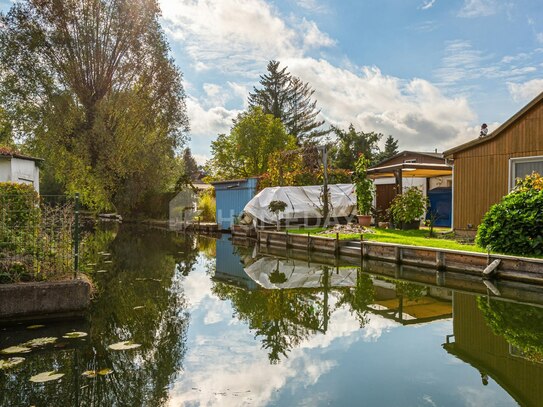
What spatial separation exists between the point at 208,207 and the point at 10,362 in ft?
77.6

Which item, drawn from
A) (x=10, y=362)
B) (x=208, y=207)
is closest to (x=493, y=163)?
(x=10, y=362)

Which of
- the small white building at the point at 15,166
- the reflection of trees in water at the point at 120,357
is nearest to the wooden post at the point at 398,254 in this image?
the reflection of trees in water at the point at 120,357

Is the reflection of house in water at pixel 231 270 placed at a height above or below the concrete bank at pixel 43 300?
below

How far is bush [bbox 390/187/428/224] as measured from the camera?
1648 cm

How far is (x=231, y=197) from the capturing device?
2364 cm

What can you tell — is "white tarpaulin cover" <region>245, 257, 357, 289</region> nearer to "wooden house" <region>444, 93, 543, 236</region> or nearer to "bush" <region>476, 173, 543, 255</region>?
"bush" <region>476, 173, 543, 255</region>

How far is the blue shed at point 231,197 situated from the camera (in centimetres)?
2261

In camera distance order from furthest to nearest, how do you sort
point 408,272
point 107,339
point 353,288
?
point 408,272 → point 353,288 → point 107,339

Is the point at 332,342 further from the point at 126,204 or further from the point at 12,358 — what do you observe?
the point at 126,204

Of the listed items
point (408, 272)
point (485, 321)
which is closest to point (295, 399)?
point (485, 321)

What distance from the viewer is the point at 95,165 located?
22.3m

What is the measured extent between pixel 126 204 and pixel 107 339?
2373cm

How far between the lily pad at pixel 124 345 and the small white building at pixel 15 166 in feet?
38.9

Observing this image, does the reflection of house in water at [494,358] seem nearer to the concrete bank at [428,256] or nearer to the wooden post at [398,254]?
the concrete bank at [428,256]
